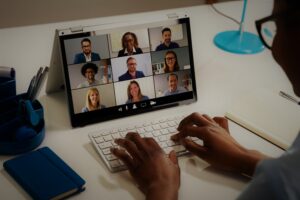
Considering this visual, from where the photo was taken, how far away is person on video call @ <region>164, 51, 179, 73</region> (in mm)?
1167

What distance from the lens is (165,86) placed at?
3.84ft

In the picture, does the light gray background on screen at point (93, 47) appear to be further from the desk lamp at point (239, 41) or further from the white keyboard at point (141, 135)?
the desk lamp at point (239, 41)

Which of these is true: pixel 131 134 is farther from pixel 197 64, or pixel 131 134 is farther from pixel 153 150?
pixel 197 64

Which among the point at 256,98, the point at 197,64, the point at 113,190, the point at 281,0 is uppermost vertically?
the point at 281,0

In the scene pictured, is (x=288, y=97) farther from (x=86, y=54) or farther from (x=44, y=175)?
(x=44, y=175)

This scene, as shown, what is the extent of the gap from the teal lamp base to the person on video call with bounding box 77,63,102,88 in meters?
0.61

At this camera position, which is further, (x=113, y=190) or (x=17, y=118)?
(x=17, y=118)

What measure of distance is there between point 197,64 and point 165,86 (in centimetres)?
29

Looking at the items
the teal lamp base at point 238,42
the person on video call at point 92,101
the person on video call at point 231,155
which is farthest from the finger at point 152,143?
the teal lamp base at point 238,42

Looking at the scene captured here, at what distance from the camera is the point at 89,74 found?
111 cm

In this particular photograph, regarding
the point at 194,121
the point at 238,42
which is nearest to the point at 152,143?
the point at 194,121

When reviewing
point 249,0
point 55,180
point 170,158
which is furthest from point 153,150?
point 249,0

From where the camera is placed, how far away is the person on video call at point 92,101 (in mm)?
1103

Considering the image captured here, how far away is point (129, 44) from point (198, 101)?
0.28 metres
